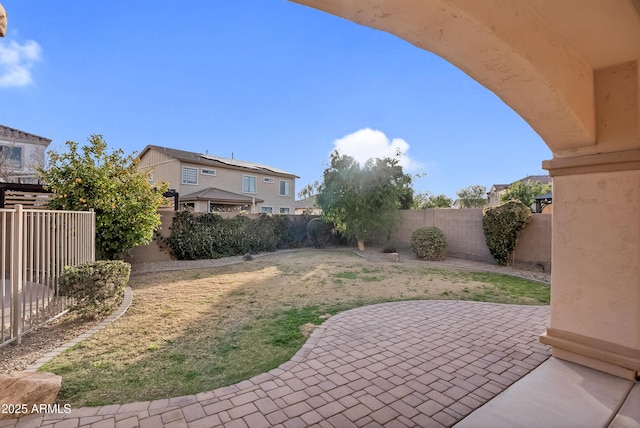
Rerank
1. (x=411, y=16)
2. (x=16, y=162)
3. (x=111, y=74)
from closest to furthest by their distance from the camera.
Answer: (x=411, y=16) → (x=111, y=74) → (x=16, y=162)

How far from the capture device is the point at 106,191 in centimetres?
704

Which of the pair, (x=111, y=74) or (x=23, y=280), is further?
(x=111, y=74)

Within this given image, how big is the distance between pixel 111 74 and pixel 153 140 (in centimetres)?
1324

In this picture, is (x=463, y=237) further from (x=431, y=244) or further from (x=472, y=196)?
(x=472, y=196)

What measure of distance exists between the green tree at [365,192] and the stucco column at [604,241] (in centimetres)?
974

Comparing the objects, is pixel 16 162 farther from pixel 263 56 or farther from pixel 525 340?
pixel 525 340

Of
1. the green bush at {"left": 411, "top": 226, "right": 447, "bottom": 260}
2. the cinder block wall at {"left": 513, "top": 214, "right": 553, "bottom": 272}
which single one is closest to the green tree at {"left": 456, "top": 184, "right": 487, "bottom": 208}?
the green bush at {"left": 411, "top": 226, "right": 447, "bottom": 260}

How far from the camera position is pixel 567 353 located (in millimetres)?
3293

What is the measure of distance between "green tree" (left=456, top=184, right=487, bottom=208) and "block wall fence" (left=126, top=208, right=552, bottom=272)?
21182 millimetres

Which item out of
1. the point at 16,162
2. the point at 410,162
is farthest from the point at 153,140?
the point at 410,162

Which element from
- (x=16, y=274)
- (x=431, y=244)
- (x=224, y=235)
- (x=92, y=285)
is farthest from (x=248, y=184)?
(x=16, y=274)

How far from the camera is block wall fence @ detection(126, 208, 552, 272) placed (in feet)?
31.3

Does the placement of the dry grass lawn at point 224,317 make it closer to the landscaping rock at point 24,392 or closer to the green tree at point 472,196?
the landscaping rock at point 24,392

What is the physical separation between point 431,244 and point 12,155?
25509 mm
